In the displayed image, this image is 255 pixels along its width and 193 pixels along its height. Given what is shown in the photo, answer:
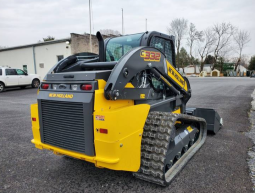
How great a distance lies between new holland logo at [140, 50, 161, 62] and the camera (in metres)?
3.10

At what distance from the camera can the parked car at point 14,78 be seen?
1566 cm

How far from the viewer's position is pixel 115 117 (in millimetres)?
2502

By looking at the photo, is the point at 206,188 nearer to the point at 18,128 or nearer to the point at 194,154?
the point at 194,154

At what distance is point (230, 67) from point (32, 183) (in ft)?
235

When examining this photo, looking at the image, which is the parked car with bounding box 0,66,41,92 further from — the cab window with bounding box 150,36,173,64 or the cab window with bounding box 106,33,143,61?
the cab window with bounding box 150,36,173,64

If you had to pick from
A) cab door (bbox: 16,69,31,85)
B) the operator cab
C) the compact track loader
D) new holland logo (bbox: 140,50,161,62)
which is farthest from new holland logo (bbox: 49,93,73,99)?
cab door (bbox: 16,69,31,85)

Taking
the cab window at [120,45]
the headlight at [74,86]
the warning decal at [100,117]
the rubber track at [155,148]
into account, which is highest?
the cab window at [120,45]

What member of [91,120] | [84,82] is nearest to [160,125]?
[91,120]

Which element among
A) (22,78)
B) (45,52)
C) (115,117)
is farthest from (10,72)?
(115,117)

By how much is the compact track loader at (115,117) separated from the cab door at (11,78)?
46.9ft

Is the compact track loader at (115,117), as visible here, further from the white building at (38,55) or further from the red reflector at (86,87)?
the white building at (38,55)

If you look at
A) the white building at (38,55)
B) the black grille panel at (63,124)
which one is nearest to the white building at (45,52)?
the white building at (38,55)

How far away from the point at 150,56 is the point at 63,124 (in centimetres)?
162

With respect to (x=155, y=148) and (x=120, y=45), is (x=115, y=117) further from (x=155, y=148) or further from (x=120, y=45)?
(x=120, y=45)
